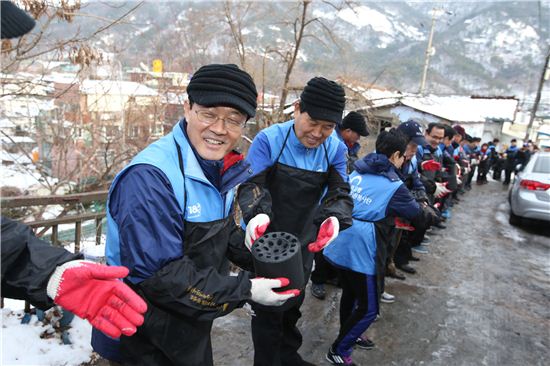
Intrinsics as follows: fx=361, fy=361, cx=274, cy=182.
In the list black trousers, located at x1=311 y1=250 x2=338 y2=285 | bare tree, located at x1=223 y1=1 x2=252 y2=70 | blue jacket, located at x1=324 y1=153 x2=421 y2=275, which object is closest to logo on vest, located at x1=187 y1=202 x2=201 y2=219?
blue jacket, located at x1=324 y1=153 x2=421 y2=275

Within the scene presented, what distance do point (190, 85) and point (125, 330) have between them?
105cm

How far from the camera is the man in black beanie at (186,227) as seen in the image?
4.45 ft

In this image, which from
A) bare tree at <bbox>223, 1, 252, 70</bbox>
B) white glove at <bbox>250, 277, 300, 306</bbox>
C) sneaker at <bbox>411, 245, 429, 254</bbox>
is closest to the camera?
white glove at <bbox>250, 277, 300, 306</bbox>

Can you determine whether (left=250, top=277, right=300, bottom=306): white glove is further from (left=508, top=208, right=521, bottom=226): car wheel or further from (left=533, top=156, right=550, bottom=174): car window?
(left=508, top=208, right=521, bottom=226): car wheel

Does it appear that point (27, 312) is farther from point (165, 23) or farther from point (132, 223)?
point (165, 23)

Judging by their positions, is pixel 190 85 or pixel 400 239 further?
pixel 400 239

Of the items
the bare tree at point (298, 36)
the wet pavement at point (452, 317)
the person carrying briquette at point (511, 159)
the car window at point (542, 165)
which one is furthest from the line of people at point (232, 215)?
the person carrying briquette at point (511, 159)

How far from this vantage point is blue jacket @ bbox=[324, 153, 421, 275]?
Answer: 2.89m

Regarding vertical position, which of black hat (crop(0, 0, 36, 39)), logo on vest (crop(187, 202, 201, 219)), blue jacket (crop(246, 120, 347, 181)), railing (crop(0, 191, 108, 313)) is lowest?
railing (crop(0, 191, 108, 313))

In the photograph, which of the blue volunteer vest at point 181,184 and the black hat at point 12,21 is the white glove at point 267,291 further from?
the black hat at point 12,21

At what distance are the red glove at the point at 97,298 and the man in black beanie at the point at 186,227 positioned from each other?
0.34ft

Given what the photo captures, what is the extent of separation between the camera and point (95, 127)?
10.7 meters

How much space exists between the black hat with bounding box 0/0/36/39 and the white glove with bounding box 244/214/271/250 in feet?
4.45

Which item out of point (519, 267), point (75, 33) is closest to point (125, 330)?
point (75, 33)
